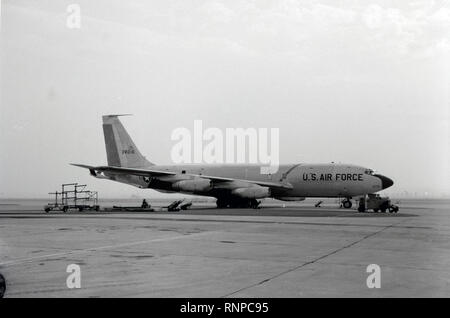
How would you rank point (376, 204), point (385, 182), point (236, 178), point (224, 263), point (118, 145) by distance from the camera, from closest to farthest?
1. point (224, 263)
2. point (376, 204)
3. point (385, 182)
4. point (236, 178)
5. point (118, 145)

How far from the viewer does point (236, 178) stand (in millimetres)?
42656

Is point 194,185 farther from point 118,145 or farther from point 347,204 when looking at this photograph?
point 347,204

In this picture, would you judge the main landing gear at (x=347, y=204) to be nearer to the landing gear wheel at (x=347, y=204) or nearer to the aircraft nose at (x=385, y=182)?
the landing gear wheel at (x=347, y=204)

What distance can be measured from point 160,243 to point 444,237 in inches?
360

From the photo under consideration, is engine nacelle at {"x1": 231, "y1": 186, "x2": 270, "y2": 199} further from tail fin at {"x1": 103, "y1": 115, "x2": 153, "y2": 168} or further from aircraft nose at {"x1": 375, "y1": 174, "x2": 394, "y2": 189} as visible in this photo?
tail fin at {"x1": 103, "y1": 115, "x2": 153, "y2": 168}

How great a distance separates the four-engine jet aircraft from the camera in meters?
37.4

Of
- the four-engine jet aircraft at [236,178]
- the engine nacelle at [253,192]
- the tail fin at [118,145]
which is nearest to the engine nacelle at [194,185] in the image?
the four-engine jet aircraft at [236,178]

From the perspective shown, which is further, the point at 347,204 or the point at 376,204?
the point at 347,204

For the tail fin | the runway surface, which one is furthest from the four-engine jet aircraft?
the runway surface

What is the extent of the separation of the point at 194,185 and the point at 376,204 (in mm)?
14833

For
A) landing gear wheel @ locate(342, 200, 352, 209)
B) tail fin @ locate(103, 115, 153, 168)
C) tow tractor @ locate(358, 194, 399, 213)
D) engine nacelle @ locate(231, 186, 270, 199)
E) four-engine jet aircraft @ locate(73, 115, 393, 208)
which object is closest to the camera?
tow tractor @ locate(358, 194, 399, 213)

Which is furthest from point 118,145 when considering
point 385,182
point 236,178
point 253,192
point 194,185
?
point 385,182

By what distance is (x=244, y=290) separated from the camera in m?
7.05
